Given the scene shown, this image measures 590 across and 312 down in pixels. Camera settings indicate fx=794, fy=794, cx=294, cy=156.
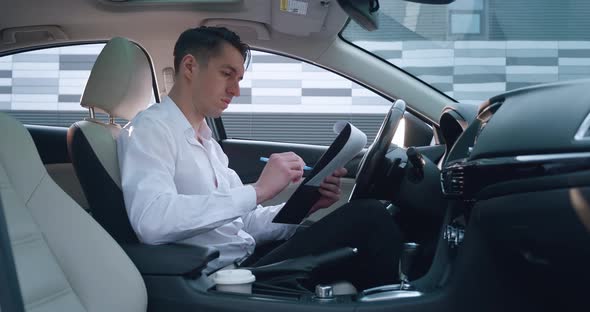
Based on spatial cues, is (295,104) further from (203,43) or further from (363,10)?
(363,10)

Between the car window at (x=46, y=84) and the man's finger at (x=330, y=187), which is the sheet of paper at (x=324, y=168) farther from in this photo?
the car window at (x=46, y=84)

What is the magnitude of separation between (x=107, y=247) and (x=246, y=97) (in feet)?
6.83

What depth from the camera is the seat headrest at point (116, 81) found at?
6.42 feet

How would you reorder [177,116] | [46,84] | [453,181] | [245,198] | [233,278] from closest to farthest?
[453,181] → [233,278] → [245,198] → [177,116] → [46,84]

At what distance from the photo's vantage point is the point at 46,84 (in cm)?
330

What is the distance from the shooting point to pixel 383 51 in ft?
9.48

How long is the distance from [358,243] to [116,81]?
716mm

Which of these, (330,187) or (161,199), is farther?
(330,187)

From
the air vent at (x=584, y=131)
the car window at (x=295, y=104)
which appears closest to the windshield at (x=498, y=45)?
the car window at (x=295, y=104)

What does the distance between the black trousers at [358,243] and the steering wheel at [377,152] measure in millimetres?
91

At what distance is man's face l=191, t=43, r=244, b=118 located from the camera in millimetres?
2025

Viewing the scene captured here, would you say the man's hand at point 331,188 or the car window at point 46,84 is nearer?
the man's hand at point 331,188

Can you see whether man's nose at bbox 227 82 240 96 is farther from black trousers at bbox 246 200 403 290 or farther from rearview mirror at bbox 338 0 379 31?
rearview mirror at bbox 338 0 379 31

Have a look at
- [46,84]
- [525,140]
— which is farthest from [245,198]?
[46,84]
